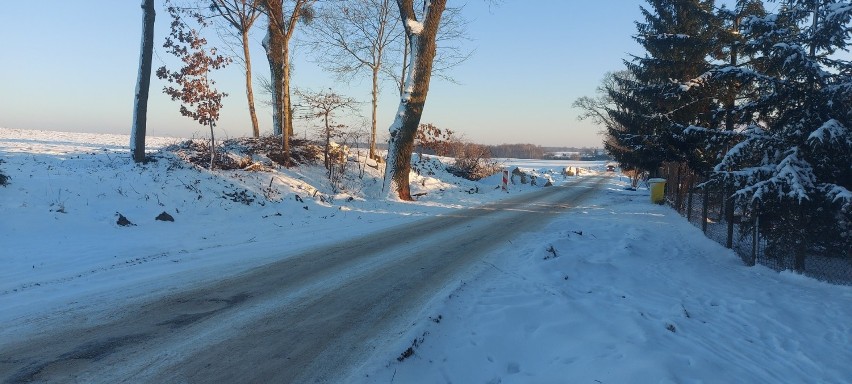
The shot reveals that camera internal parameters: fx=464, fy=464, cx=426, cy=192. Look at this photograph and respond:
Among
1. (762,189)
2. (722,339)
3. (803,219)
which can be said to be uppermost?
(762,189)

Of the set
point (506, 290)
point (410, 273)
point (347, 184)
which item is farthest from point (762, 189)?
point (347, 184)

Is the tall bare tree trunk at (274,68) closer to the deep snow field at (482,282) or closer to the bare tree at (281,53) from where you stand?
the bare tree at (281,53)

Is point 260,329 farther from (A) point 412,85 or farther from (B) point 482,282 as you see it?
(A) point 412,85

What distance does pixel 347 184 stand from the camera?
1750 centimetres

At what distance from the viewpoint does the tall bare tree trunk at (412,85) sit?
1519 cm

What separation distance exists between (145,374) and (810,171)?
9.87 m

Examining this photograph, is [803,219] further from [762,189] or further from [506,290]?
[506,290]

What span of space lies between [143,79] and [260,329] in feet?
36.1

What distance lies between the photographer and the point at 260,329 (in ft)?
14.3

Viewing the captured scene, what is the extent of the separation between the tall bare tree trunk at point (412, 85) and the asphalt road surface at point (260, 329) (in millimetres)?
8361

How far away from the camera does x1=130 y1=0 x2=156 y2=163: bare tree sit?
41.0 ft

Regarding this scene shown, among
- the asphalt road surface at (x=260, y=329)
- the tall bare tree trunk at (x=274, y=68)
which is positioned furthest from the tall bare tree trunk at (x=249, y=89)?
the asphalt road surface at (x=260, y=329)

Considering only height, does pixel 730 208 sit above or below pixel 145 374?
above

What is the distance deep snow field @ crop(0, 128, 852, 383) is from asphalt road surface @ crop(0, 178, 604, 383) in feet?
1.07
